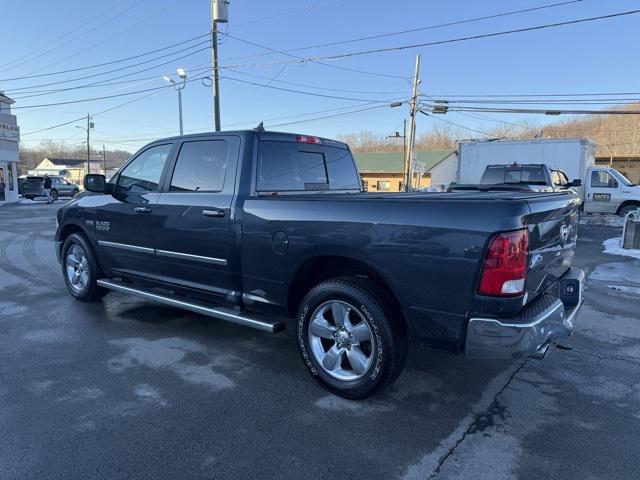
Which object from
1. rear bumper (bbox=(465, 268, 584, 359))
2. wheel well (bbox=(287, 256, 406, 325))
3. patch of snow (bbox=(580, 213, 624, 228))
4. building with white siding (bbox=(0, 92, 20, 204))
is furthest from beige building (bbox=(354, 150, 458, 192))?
rear bumper (bbox=(465, 268, 584, 359))

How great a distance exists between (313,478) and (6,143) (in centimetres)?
3504

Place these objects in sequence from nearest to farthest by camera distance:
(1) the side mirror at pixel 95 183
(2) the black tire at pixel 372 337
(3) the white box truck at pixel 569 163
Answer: (2) the black tire at pixel 372 337 < (1) the side mirror at pixel 95 183 < (3) the white box truck at pixel 569 163

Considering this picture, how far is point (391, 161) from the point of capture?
164 feet

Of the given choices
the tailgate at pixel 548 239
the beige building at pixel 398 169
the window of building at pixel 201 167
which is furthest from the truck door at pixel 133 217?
the beige building at pixel 398 169

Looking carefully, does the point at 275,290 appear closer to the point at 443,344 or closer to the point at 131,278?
the point at 443,344

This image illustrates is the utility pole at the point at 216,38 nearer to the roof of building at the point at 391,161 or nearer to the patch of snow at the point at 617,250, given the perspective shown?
the patch of snow at the point at 617,250

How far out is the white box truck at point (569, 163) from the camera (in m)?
16.3

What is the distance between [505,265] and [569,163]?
59.9 ft

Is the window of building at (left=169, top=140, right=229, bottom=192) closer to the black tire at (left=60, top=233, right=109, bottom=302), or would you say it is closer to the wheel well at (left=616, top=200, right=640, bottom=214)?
the black tire at (left=60, top=233, right=109, bottom=302)

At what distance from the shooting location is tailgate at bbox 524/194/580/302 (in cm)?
280

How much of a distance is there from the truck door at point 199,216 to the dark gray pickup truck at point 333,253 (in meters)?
0.01

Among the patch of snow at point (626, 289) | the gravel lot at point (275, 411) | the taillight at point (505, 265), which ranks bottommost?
the gravel lot at point (275, 411)

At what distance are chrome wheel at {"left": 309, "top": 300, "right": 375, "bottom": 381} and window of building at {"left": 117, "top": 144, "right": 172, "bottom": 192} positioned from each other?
2.34 meters

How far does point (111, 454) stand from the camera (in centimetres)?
265
